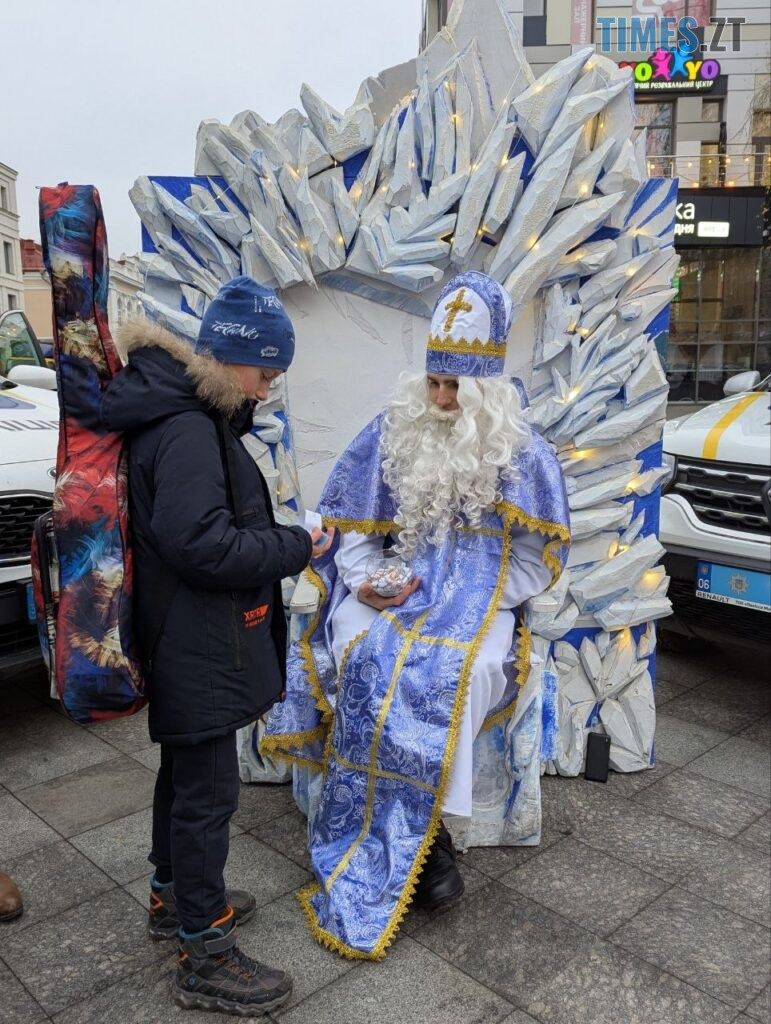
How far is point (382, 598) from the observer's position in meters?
2.77

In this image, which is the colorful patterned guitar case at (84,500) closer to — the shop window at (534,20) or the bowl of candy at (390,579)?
the bowl of candy at (390,579)

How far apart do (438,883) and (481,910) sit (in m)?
0.19

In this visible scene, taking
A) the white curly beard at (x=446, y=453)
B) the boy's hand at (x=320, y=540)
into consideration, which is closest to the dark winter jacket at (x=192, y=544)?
the boy's hand at (x=320, y=540)

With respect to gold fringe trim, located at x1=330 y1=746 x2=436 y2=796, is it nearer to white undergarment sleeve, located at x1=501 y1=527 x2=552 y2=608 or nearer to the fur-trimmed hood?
white undergarment sleeve, located at x1=501 y1=527 x2=552 y2=608

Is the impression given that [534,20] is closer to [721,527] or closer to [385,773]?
[721,527]

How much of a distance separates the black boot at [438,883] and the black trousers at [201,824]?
2.25 feet

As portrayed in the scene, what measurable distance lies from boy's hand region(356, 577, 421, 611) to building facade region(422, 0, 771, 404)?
16.0m

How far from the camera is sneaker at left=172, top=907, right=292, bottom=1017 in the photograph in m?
2.27

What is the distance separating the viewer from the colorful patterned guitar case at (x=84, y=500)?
2.05 m

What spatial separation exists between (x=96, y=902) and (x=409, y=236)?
2.51 m

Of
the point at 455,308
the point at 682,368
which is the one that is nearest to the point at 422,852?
the point at 455,308

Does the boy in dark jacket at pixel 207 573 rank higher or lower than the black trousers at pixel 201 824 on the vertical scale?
higher

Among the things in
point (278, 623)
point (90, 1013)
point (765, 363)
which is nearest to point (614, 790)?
point (278, 623)

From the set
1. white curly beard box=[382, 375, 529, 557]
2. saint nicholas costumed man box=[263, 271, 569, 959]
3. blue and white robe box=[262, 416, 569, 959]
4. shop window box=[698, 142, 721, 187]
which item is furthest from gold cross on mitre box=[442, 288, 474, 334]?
shop window box=[698, 142, 721, 187]
